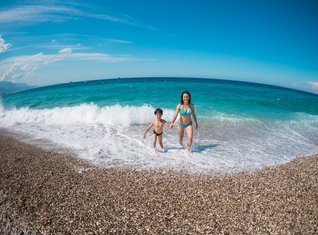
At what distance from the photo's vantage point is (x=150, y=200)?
3957 mm

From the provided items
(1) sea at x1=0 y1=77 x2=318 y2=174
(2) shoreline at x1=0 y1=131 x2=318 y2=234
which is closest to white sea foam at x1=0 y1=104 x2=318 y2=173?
(1) sea at x1=0 y1=77 x2=318 y2=174

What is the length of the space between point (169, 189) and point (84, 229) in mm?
1912

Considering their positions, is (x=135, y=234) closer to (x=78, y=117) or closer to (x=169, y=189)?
(x=169, y=189)

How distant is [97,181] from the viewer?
4.71 m

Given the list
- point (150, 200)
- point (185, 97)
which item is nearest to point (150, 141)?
point (185, 97)

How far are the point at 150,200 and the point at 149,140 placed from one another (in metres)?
4.21

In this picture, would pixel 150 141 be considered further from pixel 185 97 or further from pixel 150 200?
pixel 150 200

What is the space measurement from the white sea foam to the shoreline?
78 cm

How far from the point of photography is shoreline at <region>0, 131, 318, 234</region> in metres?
3.27

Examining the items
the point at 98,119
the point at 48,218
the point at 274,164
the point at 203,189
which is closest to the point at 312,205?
the point at 203,189

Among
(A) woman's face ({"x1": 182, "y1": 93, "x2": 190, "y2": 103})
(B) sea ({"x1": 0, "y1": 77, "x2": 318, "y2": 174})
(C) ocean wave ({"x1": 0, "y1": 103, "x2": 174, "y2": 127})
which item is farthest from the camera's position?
(C) ocean wave ({"x1": 0, "y1": 103, "x2": 174, "y2": 127})

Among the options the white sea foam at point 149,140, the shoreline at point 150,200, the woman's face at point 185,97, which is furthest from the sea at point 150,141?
the woman's face at point 185,97

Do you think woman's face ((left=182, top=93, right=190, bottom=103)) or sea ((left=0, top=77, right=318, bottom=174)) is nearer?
sea ((left=0, top=77, right=318, bottom=174))

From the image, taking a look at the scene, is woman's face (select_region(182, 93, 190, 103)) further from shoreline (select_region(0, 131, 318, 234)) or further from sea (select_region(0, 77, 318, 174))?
shoreline (select_region(0, 131, 318, 234))
